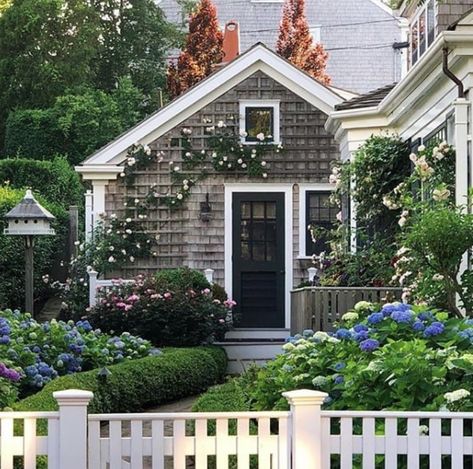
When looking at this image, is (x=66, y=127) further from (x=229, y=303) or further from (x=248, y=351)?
(x=248, y=351)

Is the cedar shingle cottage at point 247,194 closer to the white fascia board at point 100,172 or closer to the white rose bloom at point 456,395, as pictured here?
the white fascia board at point 100,172

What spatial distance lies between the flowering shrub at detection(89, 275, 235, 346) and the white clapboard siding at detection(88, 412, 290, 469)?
1013 cm

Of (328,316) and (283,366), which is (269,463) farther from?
(328,316)

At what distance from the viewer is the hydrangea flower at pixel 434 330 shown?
6.58 meters

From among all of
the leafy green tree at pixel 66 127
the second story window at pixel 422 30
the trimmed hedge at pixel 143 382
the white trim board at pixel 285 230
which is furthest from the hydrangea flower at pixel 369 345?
the leafy green tree at pixel 66 127

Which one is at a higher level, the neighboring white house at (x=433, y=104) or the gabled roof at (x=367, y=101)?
the gabled roof at (x=367, y=101)

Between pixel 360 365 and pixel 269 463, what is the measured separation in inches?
55.4

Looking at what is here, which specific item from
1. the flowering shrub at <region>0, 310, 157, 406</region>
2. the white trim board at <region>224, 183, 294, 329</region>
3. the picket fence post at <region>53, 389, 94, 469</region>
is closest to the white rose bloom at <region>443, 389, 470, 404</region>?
the picket fence post at <region>53, 389, 94, 469</region>

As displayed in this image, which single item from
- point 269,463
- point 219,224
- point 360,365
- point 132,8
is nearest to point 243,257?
point 219,224

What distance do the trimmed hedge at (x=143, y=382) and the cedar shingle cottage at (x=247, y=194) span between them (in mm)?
3825

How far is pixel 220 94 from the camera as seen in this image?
17.9 m

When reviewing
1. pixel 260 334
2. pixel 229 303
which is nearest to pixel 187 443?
pixel 229 303

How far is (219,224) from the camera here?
17.8 m

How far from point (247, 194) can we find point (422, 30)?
5.65 m
